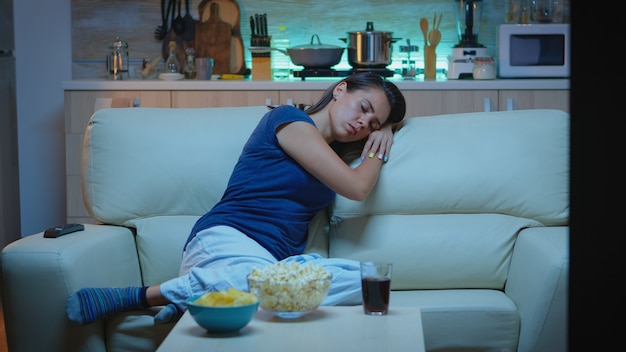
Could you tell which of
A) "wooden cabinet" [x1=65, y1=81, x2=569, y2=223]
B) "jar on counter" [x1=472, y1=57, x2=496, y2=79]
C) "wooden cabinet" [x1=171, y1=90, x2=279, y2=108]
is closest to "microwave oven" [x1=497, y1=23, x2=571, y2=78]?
"jar on counter" [x1=472, y1=57, x2=496, y2=79]

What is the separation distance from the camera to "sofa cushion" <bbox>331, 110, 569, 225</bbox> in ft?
8.11

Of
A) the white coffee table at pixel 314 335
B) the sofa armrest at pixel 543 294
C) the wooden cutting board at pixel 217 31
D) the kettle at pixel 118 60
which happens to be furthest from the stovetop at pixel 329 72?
the white coffee table at pixel 314 335

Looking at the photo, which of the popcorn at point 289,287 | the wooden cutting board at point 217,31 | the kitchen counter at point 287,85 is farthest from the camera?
the wooden cutting board at point 217,31

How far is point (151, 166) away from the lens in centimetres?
253

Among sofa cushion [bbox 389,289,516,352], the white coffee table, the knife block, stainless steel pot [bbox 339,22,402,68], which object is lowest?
sofa cushion [bbox 389,289,516,352]

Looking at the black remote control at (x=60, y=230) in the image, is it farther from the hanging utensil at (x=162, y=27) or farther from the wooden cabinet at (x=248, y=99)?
the hanging utensil at (x=162, y=27)

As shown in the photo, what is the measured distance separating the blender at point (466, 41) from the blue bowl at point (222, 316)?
125 inches

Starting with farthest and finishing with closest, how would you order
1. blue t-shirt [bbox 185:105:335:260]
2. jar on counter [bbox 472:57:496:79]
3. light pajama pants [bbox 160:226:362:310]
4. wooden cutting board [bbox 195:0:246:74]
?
wooden cutting board [bbox 195:0:246:74], jar on counter [bbox 472:57:496:79], blue t-shirt [bbox 185:105:335:260], light pajama pants [bbox 160:226:362:310]

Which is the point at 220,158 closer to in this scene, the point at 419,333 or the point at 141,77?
the point at 419,333

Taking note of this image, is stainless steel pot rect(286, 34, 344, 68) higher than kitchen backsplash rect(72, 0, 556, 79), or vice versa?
kitchen backsplash rect(72, 0, 556, 79)

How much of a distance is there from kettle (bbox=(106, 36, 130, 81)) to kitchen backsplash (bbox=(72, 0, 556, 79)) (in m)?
0.19

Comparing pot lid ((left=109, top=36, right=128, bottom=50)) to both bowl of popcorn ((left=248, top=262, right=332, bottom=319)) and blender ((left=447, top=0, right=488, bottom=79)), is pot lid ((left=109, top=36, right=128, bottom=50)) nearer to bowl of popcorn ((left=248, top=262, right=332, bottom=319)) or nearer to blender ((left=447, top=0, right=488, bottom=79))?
blender ((left=447, top=0, right=488, bottom=79))

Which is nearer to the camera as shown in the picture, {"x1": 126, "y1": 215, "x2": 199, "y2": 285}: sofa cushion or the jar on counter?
{"x1": 126, "y1": 215, "x2": 199, "y2": 285}: sofa cushion

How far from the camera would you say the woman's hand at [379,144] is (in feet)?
8.07
